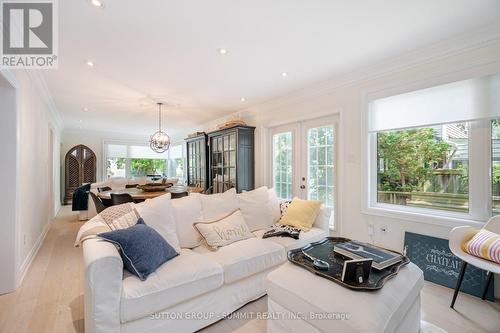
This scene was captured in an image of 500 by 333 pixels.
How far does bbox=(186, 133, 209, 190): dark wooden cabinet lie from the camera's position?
223 inches

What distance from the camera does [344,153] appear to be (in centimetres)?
327

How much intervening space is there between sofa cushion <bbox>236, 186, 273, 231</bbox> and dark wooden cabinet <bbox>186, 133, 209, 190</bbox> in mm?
2989

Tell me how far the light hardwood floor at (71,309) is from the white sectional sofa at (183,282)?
198 millimetres

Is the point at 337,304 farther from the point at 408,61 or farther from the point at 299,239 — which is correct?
the point at 408,61

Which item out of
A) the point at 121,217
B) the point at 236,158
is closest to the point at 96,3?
the point at 121,217

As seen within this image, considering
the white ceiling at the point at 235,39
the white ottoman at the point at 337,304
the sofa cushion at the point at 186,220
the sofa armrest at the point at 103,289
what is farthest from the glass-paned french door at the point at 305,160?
the sofa armrest at the point at 103,289

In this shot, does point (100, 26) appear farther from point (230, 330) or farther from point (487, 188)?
point (487, 188)

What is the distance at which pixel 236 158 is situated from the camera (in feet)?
14.9

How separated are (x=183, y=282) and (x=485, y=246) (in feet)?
8.03

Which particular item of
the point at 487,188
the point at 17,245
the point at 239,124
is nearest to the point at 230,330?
the point at 17,245

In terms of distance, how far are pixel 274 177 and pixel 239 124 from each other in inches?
49.4

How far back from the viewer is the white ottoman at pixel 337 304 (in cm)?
122

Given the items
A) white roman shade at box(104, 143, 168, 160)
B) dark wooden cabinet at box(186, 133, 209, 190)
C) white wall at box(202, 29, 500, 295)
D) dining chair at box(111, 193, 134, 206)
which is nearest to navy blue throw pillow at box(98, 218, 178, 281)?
dining chair at box(111, 193, 134, 206)

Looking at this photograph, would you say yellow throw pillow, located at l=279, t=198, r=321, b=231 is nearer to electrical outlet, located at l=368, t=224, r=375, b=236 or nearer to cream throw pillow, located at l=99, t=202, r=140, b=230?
electrical outlet, located at l=368, t=224, r=375, b=236
